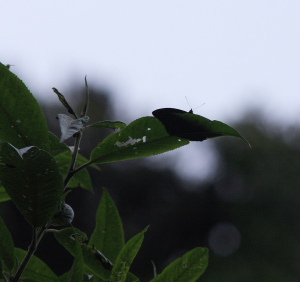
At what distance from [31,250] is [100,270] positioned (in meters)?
0.15

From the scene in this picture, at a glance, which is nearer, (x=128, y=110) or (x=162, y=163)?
(x=162, y=163)

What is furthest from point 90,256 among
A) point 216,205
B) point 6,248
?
point 216,205

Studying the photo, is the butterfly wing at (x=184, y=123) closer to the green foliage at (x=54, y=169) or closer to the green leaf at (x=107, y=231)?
the green foliage at (x=54, y=169)

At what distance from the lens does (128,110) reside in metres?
17.9

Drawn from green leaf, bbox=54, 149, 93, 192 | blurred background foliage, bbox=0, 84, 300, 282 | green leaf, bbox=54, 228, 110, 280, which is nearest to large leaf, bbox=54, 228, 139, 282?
green leaf, bbox=54, 228, 110, 280

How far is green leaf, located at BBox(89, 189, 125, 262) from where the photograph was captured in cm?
79

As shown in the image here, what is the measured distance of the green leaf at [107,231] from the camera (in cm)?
79

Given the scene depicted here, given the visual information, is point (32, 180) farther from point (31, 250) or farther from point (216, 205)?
point (216, 205)

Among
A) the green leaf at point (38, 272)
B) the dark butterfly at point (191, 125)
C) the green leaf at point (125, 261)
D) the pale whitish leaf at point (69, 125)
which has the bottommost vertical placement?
the green leaf at point (38, 272)

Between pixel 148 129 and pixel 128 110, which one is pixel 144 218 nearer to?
pixel 128 110

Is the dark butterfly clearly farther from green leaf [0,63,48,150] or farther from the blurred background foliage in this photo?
the blurred background foliage

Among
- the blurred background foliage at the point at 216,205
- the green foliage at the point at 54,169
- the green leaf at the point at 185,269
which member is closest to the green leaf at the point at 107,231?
the green foliage at the point at 54,169

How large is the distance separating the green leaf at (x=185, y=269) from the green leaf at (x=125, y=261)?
4 cm

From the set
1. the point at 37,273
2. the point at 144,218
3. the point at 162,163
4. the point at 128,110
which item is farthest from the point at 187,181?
the point at 37,273
